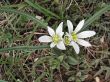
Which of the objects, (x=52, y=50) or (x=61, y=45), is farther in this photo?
(x=52, y=50)

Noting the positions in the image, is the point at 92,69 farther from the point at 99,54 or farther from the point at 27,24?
the point at 27,24

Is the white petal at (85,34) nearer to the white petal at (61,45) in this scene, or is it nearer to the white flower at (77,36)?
the white flower at (77,36)

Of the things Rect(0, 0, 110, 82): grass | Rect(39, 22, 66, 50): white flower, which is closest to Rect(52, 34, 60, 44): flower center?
Rect(39, 22, 66, 50): white flower

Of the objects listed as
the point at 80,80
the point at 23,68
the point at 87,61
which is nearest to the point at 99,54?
the point at 87,61

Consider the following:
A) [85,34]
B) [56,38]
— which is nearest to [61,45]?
[56,38]

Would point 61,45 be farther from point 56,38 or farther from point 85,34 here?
point 85,34

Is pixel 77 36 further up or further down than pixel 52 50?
further up

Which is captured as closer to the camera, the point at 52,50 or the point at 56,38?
the point at 56,38

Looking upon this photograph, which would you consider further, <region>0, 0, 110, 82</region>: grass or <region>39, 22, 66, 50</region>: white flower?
<region>0, 0, 110, 82</region>: grass

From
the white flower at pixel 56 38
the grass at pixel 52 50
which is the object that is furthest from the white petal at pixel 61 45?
the grass at pixel 52 50

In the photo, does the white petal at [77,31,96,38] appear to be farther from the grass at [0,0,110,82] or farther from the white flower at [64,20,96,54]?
the grass at [0,0,110,82]
